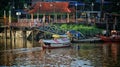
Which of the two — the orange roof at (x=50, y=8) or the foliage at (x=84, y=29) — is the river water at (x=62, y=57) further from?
the orange roof at (x=50, y=8)

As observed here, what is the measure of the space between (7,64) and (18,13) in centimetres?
5533

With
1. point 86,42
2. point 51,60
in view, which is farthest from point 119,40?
point 51,60

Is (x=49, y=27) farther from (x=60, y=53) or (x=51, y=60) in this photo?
(x=51, y=60)

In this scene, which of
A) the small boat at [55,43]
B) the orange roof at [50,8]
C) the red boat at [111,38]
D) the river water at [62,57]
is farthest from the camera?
the orange roof at [50,8]

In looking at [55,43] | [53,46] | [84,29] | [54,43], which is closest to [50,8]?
[84,29]

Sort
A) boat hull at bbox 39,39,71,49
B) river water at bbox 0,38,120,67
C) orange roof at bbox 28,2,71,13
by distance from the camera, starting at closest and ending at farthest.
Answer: river water at bbox 0,38,120,67
boat hull at bbox 39,39,71,49
orange roof at bbox 28,2,71,13

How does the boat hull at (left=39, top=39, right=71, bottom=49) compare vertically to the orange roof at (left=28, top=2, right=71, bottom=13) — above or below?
below

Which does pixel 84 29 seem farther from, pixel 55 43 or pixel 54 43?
pixel 54 43

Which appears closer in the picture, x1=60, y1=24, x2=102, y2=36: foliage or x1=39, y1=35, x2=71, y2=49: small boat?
x1=39, y1=35, x2=71, y2=49: small boat

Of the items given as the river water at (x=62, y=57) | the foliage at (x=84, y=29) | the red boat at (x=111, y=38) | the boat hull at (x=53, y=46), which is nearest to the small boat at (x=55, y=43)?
the boat hull at (x=53, y=46)

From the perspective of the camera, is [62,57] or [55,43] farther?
[55,43]

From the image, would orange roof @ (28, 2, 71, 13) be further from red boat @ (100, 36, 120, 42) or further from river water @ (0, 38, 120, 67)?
river water @ (0, 38, 120, 67)

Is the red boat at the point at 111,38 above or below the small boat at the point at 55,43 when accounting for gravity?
below

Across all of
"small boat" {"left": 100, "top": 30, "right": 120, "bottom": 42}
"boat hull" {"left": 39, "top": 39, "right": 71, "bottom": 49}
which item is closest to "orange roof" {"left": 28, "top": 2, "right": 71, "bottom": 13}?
"small boat" {"left": 100, "top": 30, "right": 120, "bottom": 42}
